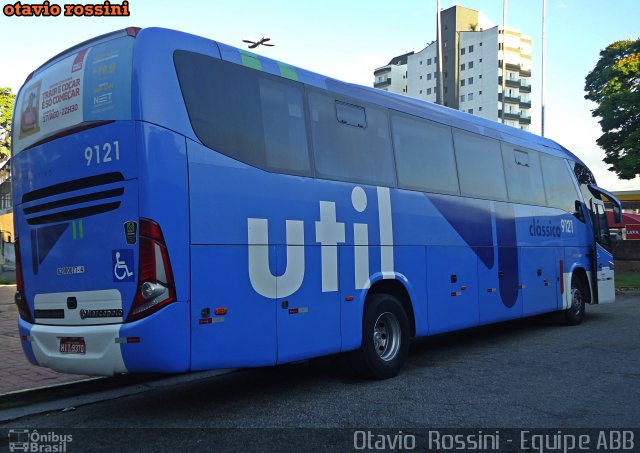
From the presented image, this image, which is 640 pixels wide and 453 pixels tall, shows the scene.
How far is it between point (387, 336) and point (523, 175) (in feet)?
16.1

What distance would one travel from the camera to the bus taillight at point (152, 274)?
16.3 feet

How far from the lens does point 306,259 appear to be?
20.5 ft

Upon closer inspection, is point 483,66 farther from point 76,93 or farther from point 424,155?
point 76,93

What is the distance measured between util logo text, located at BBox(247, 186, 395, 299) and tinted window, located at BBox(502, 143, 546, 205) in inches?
146

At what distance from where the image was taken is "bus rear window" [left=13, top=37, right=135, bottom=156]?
17.2 ft

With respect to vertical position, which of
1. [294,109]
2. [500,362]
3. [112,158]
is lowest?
[500,362]

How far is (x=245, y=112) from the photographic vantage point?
5824 millimetres

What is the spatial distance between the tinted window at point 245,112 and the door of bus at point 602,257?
903 cm

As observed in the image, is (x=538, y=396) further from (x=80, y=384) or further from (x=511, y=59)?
(x=511, y=59)

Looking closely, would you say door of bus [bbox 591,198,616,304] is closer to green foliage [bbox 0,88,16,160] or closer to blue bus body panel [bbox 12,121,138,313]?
blue bus body panel [bbox 12,121,138,313]

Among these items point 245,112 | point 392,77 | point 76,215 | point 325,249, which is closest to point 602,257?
point 325,249

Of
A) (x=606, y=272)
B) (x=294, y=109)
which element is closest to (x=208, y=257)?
(x=294, y=109)

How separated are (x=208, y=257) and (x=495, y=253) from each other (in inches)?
222

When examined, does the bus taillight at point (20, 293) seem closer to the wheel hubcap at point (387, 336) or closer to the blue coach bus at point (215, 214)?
the blue coach bus at point (215, 214)
